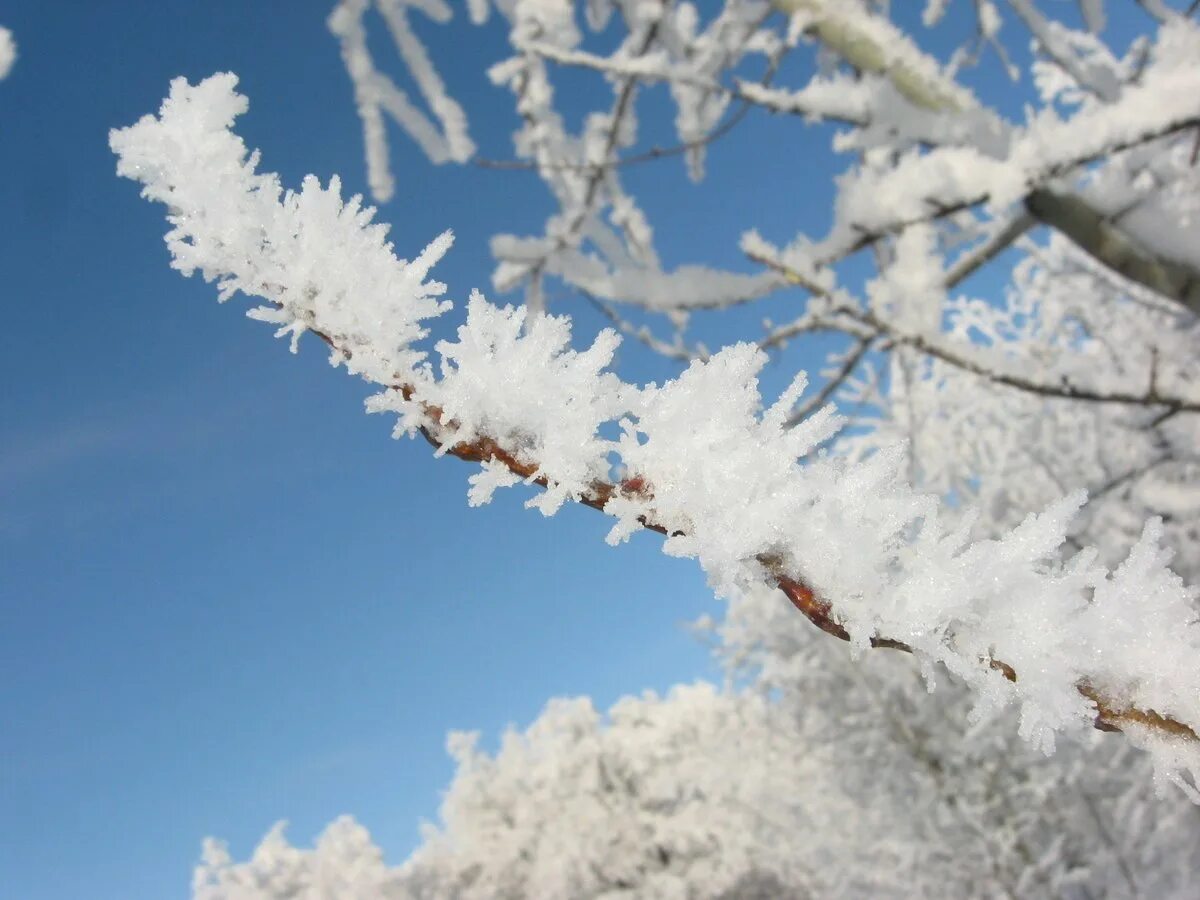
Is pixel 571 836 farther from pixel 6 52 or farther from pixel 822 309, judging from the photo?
pixel 6 52

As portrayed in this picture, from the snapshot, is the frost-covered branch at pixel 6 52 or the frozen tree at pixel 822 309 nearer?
the frozen tree at pixel 822 309

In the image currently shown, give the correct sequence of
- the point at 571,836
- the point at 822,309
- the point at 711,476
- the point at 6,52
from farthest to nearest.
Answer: the point at 571,836
the point at 822,309
the point at 6,52
the point at 711,476

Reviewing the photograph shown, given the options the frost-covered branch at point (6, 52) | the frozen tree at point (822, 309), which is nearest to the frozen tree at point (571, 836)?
the frozen tree at point (822, 309)

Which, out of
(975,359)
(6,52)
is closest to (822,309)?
(975,359)

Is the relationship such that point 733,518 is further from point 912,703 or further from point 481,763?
point 481,763

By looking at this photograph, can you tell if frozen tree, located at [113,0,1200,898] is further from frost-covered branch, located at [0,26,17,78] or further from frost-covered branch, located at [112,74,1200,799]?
frost-covered branch, located at [0,26,17,78]

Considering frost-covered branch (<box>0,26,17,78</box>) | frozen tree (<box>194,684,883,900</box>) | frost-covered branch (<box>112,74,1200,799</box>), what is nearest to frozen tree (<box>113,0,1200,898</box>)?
frost-covered branch (<box>112,74,1200,799</box>)

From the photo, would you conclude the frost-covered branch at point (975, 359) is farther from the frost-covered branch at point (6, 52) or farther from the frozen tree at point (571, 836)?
the frozen tree at point (571, 836)

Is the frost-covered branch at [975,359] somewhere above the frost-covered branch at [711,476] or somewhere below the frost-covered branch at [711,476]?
above
